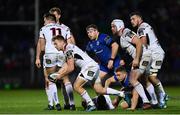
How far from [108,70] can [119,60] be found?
34cm

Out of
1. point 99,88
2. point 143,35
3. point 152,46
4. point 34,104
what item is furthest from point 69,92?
point 152,46

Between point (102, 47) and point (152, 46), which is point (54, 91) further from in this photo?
point (152, 46)

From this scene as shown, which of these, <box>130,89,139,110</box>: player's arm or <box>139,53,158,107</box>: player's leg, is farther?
<box>139,53,158,107</box>: player's leg

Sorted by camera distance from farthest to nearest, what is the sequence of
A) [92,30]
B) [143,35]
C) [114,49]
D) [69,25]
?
[69,25] → [143,35] → [114,49] → [92,30]

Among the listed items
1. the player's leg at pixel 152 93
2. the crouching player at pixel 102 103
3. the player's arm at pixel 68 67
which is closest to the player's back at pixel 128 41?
the player's leg at pixel 152 93

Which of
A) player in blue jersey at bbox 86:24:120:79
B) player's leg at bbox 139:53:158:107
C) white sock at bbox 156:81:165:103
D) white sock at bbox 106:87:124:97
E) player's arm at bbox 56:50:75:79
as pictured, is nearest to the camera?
player's arm at bbox 56:50:75:79

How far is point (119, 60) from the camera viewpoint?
51.8 ft

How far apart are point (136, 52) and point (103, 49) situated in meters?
0.81

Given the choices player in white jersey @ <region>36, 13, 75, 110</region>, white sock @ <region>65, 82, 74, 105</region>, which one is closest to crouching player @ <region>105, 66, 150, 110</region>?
white sock @ <region>65, 82, 74, 105</region>

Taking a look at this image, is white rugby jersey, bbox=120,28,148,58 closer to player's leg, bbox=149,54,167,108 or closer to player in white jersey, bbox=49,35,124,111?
player's leg, bbox=149,54,167,108

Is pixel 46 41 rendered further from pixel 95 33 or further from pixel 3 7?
pixel 3 7

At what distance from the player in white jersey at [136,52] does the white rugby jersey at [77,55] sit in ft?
3.50

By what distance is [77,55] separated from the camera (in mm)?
14820

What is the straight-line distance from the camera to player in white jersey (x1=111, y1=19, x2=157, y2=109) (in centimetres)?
1509
